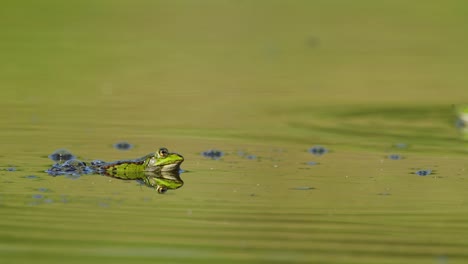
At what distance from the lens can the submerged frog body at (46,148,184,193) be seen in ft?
27.0

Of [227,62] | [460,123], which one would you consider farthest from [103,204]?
[227,62]

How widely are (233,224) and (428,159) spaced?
3.22 metres

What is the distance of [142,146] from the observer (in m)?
9.93

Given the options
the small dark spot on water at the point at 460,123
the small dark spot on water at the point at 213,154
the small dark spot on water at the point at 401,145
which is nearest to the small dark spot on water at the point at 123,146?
the small dark spot on water at the point at 213,154

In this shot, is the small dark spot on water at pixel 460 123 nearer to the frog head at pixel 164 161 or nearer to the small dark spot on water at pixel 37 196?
the frog head at pixel 164 161

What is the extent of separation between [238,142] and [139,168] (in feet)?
6.20

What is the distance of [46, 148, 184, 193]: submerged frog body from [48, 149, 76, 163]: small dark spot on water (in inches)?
13.9

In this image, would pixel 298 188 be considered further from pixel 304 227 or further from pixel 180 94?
pixel 180 94

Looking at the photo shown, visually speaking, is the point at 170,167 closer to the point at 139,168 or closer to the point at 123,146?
the point at 139,168

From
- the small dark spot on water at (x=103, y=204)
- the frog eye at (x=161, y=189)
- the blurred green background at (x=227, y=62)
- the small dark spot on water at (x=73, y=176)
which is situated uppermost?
the blurred green background at (x=227, y=62)

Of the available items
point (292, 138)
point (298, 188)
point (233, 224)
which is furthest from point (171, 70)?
point (233, 224)

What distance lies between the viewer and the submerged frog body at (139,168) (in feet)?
27.0

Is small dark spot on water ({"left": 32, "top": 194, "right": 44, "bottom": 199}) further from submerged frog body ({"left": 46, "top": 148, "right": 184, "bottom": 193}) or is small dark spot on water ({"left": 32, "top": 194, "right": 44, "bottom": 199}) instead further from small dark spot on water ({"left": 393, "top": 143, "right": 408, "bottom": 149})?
small dark spot on water ({"left": 393, "top": 143, "right": 408, "bottom": 149})

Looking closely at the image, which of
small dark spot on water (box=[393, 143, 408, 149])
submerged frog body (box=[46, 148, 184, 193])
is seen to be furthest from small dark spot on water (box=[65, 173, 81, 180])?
small dark spot on water (box=[393, 143, 408, 149])
